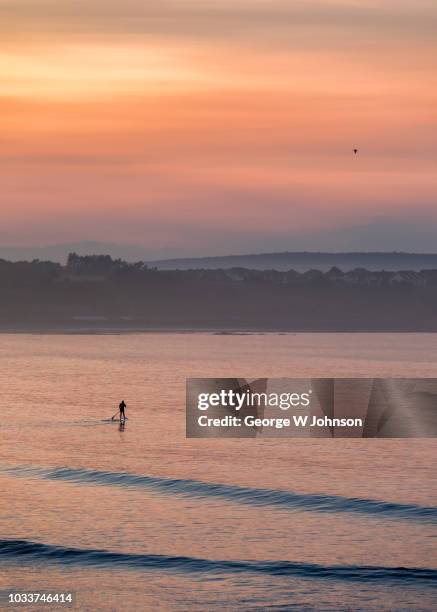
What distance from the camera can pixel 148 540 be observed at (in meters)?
52.9

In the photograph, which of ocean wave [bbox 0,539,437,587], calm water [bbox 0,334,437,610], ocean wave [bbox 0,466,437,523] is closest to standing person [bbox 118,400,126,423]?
calm water [bbox 0,334,437,610]

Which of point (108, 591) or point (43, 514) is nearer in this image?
point (108, 591)

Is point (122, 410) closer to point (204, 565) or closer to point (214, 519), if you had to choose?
point (214, 519)

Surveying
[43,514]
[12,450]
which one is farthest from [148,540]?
[12,450]

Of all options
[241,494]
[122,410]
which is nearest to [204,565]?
[241,494]

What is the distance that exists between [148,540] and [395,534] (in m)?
11.4

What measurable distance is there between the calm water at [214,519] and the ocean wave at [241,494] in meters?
0.11

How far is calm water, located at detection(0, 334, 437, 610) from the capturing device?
45562mm

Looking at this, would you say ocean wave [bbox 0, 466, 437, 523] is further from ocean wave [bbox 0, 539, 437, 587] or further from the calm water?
ocean wave [bbox 0, 539, 437, 587]

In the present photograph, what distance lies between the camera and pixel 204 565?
4869 cm

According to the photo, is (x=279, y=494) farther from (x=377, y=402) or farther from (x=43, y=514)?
(x=377, y=402)

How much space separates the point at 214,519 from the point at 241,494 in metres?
7.88

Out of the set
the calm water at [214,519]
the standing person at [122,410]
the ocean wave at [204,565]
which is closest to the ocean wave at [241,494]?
the calm water at [214,519]

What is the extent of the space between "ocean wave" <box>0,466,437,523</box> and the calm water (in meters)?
0.11
